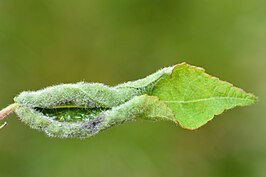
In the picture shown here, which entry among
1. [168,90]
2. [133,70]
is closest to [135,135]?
[133,70]

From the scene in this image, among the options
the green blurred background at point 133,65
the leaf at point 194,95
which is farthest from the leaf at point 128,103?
the green blurred background at point 133,65

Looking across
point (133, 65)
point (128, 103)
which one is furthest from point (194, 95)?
point (133, 65)

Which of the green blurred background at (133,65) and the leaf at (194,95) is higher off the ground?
the green blurred background at (133,65)

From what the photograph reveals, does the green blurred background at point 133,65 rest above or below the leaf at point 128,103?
above

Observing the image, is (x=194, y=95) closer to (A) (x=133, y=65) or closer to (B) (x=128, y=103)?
(B) (x=128, y=103)

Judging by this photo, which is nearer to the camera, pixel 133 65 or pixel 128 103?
pixel 128 103

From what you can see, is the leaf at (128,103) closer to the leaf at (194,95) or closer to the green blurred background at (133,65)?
the leaf at (194,95)

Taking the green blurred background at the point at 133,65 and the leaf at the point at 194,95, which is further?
the green blurred background at the point at 133,65
